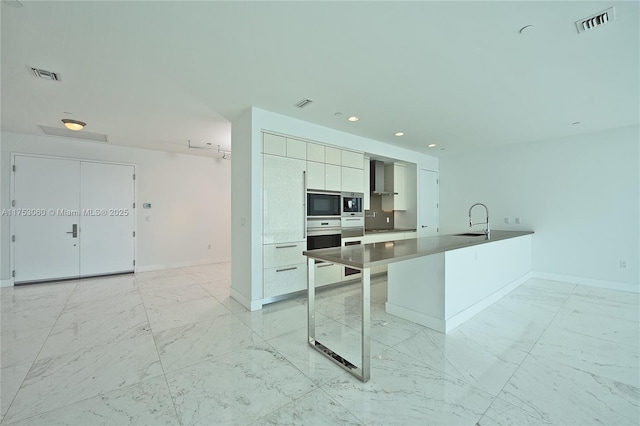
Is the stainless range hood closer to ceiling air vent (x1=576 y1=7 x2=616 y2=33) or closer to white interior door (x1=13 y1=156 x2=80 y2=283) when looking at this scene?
ceiling air vent (x1=576 y1=7 x2=616 y2=33)

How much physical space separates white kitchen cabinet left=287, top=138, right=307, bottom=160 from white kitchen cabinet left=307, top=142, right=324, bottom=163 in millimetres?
75

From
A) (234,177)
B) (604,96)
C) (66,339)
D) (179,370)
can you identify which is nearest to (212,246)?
(234,177)

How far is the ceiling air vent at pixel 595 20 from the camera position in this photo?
181 centimetres

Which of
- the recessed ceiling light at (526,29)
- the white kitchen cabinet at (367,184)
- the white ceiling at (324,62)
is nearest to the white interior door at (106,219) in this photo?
the white ceiling at (324,62)

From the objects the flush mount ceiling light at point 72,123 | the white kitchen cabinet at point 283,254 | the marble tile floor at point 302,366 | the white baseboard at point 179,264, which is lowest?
the marble tile floor at point 302,366

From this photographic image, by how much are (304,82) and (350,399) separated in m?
2.86

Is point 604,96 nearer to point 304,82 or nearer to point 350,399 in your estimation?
point 304,82

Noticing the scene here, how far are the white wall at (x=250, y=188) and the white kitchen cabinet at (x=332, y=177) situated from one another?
449mm

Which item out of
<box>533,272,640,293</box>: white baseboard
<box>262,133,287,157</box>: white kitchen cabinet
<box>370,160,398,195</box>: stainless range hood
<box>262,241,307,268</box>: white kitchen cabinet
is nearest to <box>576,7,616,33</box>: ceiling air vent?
<box>262,133,287,157</box>: white kitchen cabinet

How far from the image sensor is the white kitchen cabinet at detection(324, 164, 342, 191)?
4.18 m

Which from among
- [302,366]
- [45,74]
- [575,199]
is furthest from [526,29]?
[45,74]

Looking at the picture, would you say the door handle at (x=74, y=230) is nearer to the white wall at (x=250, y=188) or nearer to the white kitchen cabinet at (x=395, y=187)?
the white wall at (x=250, y=188)

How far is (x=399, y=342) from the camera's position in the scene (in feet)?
8.28

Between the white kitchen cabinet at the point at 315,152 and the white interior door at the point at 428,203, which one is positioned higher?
the white kitchen cabinet at the point at 315,152
